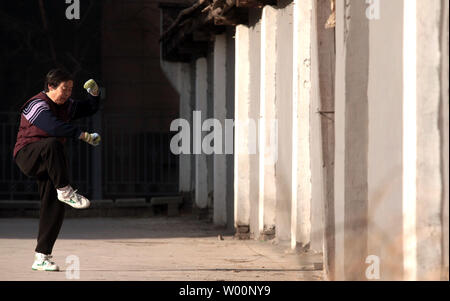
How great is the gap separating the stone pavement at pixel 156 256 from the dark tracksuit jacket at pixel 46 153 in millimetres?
459

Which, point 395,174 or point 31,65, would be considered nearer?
point 395,174

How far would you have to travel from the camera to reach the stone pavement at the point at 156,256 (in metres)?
9.23

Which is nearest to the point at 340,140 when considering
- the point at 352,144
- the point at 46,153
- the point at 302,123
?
the point at 352,144

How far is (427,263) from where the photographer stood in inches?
262

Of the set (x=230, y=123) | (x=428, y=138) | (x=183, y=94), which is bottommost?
(x=428, y=138)

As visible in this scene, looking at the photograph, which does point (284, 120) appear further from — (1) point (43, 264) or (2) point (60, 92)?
(1) point (43, 264)

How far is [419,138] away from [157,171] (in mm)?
16186

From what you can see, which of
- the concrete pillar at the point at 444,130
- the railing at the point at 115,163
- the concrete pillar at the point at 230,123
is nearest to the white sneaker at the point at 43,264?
the concrete pillar at the point at 444,130

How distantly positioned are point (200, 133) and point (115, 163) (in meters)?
3.25

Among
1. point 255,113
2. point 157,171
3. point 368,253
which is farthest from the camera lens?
point 157,171

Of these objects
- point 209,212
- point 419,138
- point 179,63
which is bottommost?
point 209,212

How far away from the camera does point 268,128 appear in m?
13.7

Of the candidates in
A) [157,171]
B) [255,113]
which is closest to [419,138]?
[255,113]
